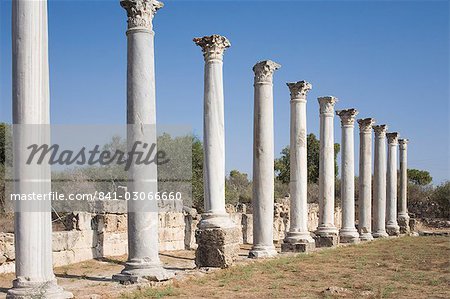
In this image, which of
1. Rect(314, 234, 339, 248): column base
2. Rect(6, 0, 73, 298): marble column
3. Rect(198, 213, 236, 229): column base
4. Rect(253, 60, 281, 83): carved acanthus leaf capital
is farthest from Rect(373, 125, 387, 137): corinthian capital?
Rect(6, 0, 73, 298): marble column

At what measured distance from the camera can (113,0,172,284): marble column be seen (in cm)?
1385

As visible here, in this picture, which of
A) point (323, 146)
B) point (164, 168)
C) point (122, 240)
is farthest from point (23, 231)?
point (164, 168)

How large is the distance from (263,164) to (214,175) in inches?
114

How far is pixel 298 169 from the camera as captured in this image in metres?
23.5

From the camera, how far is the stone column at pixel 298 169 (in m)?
23.0

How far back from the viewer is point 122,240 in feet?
74.8

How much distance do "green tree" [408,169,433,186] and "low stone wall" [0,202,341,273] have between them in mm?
49742

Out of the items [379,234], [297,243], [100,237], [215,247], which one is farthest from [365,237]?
[215,247]

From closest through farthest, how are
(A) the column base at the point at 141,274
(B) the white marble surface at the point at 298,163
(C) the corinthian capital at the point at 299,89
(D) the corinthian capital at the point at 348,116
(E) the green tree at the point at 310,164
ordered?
(A) the column base at the point at 141,274, (B) the white marble surface at the point at 298,163, (C) the corinthian capital at the point at 299,89, (D) the corinthian capital at the point at 348,116, (E) the green tree at the point at 310,164

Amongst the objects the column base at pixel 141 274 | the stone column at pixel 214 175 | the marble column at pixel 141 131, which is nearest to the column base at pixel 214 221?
the stone column at pixel 214 175

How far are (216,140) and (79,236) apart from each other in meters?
6.27

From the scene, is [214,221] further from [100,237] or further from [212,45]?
[100,237]

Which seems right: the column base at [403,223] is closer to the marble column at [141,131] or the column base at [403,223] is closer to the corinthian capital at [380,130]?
the corinthian capital at [380,130]

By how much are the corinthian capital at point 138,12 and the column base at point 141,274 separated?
18.5 feet
